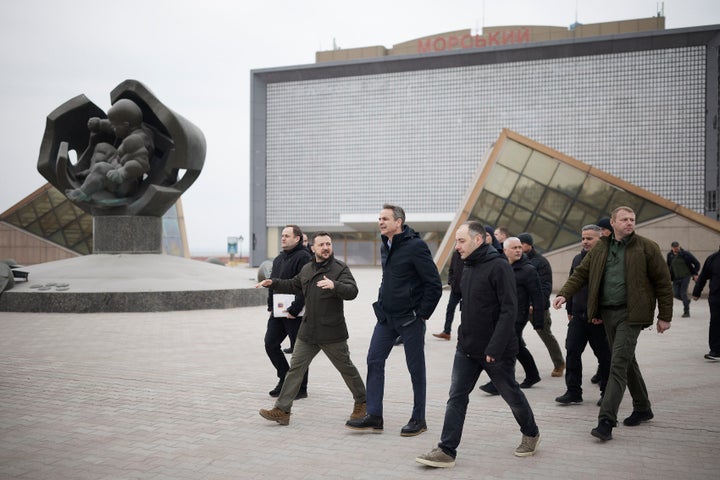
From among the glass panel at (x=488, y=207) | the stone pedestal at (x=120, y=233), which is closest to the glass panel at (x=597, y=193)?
the glass panel at (x=488, y=207)

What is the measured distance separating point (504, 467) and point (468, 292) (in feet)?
3.95

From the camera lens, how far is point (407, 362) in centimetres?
536

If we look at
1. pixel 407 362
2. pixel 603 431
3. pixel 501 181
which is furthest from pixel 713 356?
pixel 501 181

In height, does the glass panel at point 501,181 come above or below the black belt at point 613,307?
above

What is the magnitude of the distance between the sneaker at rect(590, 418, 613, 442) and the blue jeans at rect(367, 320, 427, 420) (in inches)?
51.7

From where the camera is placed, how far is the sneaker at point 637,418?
5453mm

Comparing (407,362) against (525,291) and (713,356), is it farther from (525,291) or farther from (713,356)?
(713,356)

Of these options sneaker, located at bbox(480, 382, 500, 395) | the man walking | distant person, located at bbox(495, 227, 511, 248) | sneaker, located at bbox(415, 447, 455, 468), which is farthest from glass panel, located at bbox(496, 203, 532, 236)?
sneaker, located at bbox(415, 447, 455, 468)

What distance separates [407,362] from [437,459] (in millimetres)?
1093

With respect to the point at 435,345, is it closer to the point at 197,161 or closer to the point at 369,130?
the point at 197,161

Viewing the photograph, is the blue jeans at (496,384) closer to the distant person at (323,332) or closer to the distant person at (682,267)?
the distant person at (323,332)

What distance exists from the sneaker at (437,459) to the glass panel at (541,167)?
57.0 ft

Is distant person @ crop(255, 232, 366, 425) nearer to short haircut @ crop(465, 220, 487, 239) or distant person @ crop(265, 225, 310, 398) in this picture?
distant person @ crop(265, 225, 310, 398)

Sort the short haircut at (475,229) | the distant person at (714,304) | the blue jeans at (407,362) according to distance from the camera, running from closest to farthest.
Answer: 1. the short haircut at (475,229)
2. the blue jeans at (407,362)
3. the distant person at (714,304)
